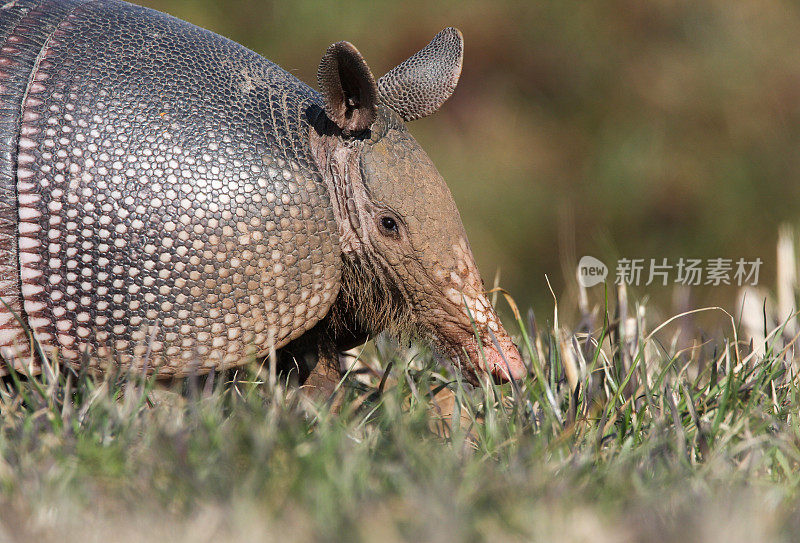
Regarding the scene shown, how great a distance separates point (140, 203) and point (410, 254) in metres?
0.92

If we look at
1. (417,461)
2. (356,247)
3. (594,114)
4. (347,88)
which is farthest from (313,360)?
(594,114)

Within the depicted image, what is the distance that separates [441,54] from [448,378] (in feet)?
4.19

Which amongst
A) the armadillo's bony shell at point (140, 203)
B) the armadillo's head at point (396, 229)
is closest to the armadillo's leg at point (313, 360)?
the armadillo's head at point (396, 229)

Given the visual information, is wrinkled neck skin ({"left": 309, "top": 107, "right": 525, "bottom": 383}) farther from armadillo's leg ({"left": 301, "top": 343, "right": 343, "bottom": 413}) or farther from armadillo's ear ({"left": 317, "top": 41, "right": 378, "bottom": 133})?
armadillo's leg ({"left": 301, "top": 343, "right": 343, "bottom": 413})

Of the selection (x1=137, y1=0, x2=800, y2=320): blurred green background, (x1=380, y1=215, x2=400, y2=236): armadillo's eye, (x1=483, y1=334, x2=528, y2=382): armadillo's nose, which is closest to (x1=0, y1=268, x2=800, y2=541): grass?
(x1=483, y1=334, x2=528, y2=382): armadillo's nose

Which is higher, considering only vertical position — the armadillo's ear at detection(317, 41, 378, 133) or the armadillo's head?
the armadillo's ear at detection(317, 41, 378, 133)

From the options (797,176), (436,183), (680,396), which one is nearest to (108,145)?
(436,183)

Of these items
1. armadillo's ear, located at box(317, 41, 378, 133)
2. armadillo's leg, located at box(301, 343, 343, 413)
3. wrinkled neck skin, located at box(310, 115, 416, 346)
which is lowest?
armadillo's leg, located at box(301, 343, 343, 413)

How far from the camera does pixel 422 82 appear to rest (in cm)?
344

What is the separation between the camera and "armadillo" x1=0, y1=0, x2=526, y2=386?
2.87m

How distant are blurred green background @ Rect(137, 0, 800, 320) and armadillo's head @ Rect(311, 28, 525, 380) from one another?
7.90 m

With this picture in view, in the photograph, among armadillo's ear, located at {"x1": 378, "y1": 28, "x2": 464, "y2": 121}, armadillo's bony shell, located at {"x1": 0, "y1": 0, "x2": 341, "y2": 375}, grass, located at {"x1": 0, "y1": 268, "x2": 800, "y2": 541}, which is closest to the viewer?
grass, located at {"x1": 0, "y1": 268, "x2": 800, "y2": 541}

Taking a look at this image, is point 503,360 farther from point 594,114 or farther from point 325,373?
point 594,114

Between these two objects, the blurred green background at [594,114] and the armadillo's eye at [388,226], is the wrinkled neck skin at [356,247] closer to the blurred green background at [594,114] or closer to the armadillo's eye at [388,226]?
the armadillo's eye at [388,226]
